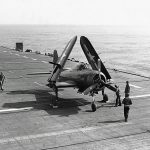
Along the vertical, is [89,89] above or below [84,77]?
below

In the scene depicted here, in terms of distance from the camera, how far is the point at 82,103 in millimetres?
23828

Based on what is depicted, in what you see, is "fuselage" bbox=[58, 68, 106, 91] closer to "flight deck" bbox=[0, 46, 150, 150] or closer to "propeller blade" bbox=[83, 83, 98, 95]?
"propeller blade" bbox=[83, 83, 98, 95]

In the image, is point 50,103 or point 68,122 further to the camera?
point 50,103

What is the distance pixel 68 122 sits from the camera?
747 inches

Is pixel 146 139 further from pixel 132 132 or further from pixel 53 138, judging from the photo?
pixel 53 138

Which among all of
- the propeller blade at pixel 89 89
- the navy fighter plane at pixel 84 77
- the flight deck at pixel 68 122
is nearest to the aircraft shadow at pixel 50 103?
the flight deck at pixel 68 122

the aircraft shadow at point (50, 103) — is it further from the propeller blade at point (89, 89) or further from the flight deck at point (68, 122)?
the propeller blade at point (89, 89)

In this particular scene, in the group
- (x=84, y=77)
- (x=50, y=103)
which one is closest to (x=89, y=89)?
(x=84, y=77)

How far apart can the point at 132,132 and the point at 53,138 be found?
446 cm

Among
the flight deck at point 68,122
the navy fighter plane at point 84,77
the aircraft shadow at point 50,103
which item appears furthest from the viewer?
the navy fighter plane at point 84,77

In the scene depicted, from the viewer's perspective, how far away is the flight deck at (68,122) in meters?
15.3

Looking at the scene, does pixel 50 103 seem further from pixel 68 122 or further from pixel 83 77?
pixel 68 122

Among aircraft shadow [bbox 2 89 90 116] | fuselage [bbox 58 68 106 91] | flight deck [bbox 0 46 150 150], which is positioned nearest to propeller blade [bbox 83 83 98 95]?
fuselage [bbox 58 68 106 91]

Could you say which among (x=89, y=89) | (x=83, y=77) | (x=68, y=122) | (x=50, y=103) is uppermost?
(x=83, y=77)
